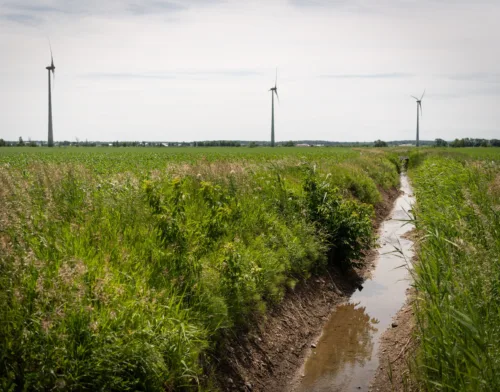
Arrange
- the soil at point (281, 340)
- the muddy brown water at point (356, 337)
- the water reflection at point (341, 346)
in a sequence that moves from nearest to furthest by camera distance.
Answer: the soil at point (281, 340) < the muddy brown water at point (356, 337) < the water reflection at point (341, 346)

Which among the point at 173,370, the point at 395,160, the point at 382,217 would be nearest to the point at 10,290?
the point at 173,370

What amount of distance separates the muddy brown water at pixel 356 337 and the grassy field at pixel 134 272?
3.37 feet

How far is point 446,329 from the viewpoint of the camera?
5.24 metres

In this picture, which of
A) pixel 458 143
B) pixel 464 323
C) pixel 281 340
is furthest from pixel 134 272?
pixel 458 143

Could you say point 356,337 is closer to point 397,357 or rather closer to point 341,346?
point 341,346

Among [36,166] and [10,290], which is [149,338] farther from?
[36,166]

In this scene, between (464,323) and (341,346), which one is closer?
(464,323)

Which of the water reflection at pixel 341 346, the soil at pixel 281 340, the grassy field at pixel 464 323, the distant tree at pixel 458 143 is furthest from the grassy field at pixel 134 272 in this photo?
the distant tree at pixel 458 143

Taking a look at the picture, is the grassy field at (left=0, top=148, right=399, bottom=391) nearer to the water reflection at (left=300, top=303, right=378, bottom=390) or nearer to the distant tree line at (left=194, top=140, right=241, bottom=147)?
the water reflection at (left=300, top=303, right=378, bottom=390)

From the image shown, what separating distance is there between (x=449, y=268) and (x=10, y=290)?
4607mm

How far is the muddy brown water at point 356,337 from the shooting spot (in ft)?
24.1

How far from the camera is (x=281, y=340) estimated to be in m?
7.99

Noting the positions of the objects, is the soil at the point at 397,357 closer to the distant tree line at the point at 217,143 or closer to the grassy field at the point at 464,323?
the grassy field at the point at 464,323

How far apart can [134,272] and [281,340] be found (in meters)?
2.98
